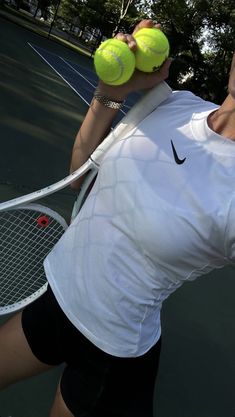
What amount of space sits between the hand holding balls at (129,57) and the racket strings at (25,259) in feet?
2.33

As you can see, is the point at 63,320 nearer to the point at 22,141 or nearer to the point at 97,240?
the point at 97,240

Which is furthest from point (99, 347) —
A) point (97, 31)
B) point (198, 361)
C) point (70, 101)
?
point (97, 31)

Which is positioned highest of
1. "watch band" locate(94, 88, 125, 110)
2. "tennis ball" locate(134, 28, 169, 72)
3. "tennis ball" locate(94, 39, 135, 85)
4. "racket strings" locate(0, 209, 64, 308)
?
"tennis ball" locate(134, 28, 169, 72)

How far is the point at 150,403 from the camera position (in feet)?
4.50

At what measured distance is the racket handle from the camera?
1349 millimetres

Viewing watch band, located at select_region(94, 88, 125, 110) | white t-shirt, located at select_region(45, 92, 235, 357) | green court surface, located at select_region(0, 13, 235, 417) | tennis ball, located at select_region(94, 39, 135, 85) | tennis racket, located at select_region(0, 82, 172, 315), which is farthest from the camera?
green court surface, located at select_region(0, 13, 235, 417)

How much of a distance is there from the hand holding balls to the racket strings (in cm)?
71

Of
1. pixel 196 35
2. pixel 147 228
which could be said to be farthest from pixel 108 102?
pixel 196 35

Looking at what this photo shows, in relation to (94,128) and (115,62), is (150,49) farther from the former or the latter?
(94,128)

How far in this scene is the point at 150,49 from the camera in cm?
128

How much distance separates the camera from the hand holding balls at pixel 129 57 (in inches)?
49.8

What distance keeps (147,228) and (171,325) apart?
2.23 meters

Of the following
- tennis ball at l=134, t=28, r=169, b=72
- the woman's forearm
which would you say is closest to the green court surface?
the woman's forearm

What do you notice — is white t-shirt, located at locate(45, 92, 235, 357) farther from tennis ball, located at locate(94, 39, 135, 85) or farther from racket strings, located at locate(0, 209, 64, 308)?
racket strings, located at locate(0, 209, 64, 308)
